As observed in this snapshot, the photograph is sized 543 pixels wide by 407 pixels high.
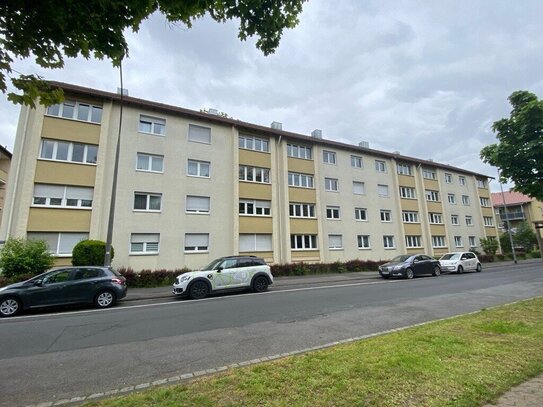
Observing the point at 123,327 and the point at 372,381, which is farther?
the point at 123,327

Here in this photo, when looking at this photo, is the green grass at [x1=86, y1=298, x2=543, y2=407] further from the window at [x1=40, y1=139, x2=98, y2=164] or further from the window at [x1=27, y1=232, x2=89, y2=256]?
the window at [x1=40, y1=139, x2=98, y2=164]

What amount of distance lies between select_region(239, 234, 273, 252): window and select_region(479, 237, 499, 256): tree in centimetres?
2827

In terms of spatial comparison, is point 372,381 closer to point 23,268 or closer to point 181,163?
point 23,268

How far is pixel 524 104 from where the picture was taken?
8383 millimetres

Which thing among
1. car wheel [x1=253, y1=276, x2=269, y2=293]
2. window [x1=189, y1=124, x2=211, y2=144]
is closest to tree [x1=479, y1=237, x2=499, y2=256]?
car wheel [x1=253, y1=276, x2=269, y2=293]

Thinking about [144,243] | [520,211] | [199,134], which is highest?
[199,134]

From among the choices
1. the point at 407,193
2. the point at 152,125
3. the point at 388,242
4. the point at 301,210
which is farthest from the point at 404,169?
the point at 152,125

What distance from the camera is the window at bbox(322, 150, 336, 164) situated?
1088 inches

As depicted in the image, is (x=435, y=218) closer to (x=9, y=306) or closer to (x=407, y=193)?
(x=407, y=193)

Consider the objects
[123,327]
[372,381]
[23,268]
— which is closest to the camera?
[372,381]

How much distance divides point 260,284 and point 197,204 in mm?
9167

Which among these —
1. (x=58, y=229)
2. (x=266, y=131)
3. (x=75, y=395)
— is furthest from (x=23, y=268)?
(x=266, y=131)

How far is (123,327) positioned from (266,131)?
63.0 ft

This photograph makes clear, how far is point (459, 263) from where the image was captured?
22328mm
